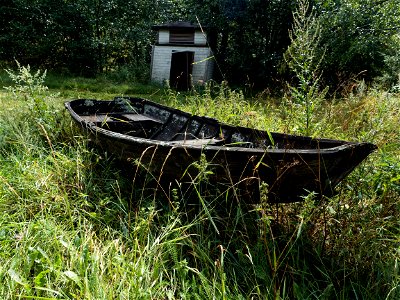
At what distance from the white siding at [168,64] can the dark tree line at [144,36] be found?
63cm

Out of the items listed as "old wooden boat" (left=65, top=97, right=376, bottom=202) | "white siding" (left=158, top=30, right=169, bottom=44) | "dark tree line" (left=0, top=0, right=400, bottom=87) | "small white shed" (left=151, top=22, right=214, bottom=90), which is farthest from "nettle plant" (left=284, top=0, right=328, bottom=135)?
"white siding" (left=158, top=30, right=169, bottom=44)

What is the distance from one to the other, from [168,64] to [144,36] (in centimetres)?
305

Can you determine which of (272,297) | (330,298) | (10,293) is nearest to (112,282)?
(10,293)

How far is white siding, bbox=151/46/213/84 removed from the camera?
12768mm

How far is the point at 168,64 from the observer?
13148 mm

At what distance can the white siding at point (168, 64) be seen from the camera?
12.8 meters

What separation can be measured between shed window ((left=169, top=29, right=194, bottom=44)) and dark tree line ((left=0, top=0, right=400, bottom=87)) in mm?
703

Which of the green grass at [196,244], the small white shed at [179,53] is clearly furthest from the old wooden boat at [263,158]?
the small white shed at [179,53]

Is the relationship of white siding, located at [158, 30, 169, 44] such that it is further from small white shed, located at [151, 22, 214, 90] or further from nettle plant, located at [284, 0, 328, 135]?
nettle plant, located at [284, 0, 328, 135]

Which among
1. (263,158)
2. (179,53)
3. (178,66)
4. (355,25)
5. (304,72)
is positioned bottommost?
(263,158)

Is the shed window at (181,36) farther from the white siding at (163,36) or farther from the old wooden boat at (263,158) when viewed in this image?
the old wooden boat at (263,158)

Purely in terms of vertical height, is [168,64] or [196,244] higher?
[168,64]

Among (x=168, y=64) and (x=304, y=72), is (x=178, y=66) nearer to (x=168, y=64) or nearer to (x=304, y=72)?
(x=168, y=64)

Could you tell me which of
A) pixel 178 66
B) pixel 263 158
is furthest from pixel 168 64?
pixel 263 158
